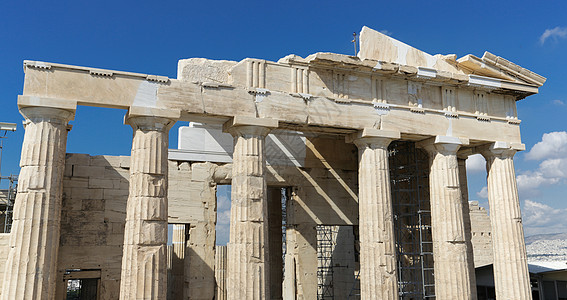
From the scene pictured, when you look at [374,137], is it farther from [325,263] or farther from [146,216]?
[325,263]

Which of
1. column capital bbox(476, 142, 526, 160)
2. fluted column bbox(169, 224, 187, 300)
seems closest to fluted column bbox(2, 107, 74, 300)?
fluted column bbox(169, 224, 187, 300)

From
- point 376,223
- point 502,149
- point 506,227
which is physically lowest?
point 376,223

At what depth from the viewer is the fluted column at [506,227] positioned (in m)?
16.0

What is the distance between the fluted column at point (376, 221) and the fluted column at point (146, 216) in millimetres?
5637

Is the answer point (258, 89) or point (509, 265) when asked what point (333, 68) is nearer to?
point (258, 89)

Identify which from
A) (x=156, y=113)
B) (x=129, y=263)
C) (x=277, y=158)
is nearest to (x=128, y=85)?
(x=156, y=113)

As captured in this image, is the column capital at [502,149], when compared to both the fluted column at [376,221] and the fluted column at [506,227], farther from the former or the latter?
the fluted column at [376,221]

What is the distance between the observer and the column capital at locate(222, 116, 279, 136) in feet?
43.7

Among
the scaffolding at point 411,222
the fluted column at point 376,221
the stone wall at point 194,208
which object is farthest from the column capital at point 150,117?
the scaffolding at point 411,222

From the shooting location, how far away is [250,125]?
1341 centimetres

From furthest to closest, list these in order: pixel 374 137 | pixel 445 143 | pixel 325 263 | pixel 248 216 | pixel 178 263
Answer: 1. pixel 325 263
2. pixel 178 263
3. pixel 445 143
4. pixel 374 137
5. pixel 248 216

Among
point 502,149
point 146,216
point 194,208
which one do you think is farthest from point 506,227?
point 146,216

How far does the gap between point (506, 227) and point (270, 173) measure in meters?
8.02

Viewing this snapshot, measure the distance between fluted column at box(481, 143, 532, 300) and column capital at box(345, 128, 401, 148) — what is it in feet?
13.4
